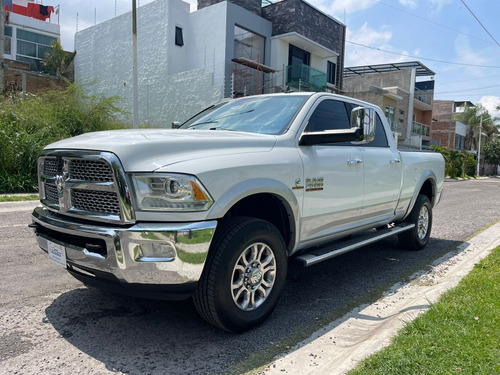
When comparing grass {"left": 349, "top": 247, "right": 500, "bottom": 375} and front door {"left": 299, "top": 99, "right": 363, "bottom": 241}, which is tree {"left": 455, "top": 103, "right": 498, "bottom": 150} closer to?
front door {"left": 299, "top": 99, "right": 363, "bottom": 241}

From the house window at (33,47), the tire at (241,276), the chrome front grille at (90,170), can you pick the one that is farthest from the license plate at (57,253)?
the house window at (33,47)

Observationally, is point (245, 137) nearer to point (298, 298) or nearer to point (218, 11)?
point (298, 298)

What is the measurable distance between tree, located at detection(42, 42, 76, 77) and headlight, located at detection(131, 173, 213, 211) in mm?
27468

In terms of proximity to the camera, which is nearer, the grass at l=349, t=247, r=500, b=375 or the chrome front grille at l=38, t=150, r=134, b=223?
the grass at l=349, t=247, r=500, b=375

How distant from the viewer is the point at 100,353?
296cm

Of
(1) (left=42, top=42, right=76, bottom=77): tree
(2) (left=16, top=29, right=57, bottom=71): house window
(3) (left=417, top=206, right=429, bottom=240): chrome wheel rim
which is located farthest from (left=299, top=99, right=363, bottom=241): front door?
(2) (left=16, top=29, right=57, bottom=71): house window

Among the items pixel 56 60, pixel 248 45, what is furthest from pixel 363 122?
pixel 56 60

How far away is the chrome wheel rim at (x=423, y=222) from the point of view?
6.30 m

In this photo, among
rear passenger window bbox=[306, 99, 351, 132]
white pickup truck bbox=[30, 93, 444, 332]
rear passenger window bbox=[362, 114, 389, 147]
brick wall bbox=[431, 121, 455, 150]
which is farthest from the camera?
brick wall bbox=[431, 121, 455, 150]

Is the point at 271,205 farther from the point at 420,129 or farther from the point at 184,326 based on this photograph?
the point at 420,129

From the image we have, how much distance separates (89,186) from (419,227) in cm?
495

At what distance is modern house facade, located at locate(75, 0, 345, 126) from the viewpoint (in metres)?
21.5

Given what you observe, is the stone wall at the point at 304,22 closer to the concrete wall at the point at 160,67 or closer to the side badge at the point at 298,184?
the concrete wall at the point at 160,67

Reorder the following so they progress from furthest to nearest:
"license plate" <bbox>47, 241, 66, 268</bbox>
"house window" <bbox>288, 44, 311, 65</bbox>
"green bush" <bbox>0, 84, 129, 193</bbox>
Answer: "house window" <bbox>288, 44, 311, 65</bbox> → "green bush" <bbox>0, 84, 129, 193</bbox> → "license plate" <bbox>47, 241, 66, 268</bbox>
